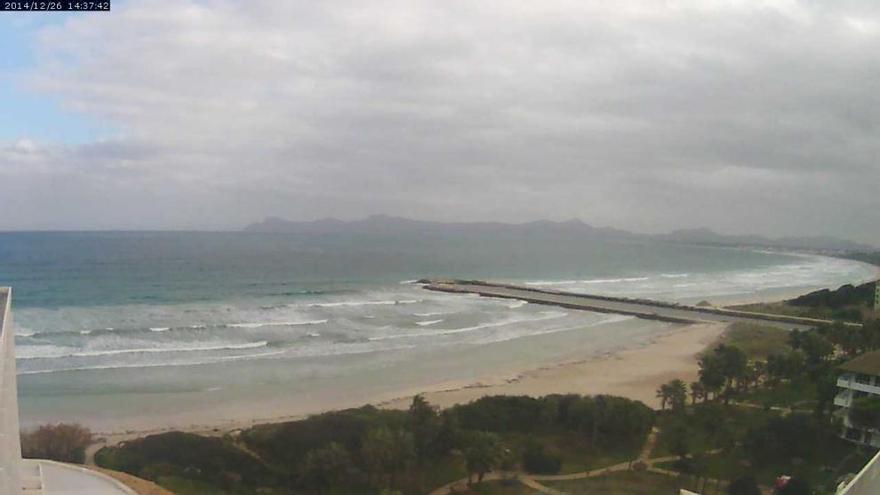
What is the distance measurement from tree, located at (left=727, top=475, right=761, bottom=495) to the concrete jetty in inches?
1062

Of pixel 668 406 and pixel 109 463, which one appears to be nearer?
pixel 109 463

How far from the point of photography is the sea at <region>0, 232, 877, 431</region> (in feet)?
75.7

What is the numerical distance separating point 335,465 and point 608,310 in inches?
1428

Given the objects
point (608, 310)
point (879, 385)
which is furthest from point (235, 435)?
point (608, 310)

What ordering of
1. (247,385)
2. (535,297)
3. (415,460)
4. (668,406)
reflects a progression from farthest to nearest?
(535,297), (247,385), (668,406), (415,460)

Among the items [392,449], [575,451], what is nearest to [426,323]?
[575,451]

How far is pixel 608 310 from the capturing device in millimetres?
47688

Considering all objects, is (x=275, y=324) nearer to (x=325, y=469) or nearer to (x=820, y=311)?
(x=325, y=469)

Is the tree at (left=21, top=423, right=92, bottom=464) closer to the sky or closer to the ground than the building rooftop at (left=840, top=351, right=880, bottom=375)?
closer to the ground

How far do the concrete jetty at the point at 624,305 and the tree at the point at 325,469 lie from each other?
3209 centimetres

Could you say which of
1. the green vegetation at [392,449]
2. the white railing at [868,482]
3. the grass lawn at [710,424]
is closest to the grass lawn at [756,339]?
the grass lawn at [710,424]

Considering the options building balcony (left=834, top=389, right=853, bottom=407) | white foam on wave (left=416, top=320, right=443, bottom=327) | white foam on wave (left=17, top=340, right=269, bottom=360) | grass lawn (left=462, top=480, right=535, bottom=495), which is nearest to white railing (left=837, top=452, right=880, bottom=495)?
grass lawn (left=462, top=480, right=535, bottom=495)

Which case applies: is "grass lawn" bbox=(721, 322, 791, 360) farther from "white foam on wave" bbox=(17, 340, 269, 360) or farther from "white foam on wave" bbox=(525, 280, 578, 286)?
"white foam on wave" bbox=(525, 280, 578, 286)

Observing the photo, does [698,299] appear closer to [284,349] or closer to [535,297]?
[535,297]
